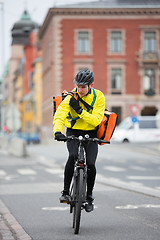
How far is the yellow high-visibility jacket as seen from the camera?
7.08 meters

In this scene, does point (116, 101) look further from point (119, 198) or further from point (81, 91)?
point (81, 91)

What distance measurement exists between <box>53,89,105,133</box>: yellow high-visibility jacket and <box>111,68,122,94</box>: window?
47.4 metres

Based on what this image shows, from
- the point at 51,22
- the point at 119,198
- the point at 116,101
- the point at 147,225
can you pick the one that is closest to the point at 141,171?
the point at 119,198

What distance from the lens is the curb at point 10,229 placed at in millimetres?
6707

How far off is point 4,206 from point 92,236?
3.26m

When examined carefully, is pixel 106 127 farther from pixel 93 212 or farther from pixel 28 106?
pixel 28 106

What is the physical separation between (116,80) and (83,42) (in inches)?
172

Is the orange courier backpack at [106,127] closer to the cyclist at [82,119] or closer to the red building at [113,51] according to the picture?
the cyclist at [82,119]

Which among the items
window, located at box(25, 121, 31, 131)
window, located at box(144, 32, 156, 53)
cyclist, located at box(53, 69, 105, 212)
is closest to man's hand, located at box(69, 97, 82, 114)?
cyclist, located at box(53, 69, 105, 212)

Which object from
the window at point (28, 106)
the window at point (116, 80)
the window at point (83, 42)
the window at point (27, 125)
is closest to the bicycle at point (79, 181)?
the window at point (116, 80)

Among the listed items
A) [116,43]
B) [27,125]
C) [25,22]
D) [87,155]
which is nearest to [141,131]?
[116,43]

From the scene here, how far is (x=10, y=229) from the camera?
7355 millimetres

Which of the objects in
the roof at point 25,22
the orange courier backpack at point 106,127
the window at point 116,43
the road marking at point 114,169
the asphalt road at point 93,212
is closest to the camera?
the asphalt road at point 93,212

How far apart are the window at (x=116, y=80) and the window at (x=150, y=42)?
3.07 metres
